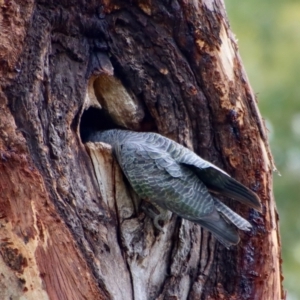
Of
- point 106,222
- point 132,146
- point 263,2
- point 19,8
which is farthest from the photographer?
point 263,2

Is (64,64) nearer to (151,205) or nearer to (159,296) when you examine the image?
(151,205)

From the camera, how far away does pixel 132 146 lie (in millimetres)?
2949

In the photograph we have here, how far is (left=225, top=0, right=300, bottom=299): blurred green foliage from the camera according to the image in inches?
258

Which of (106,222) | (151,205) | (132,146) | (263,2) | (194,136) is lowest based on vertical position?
(106,222)

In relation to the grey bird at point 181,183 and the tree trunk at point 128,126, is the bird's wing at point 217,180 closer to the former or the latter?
the grey bird at point 181,183

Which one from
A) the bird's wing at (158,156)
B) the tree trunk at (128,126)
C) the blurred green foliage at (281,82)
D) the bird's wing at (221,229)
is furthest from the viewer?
the blurred green foliage at (281,82)

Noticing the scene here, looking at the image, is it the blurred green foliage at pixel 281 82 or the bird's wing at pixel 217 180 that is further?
the blurred green foliage at pixel 281 82

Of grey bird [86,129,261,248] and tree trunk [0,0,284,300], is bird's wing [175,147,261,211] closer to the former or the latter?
grey bird [86,129,261,248]

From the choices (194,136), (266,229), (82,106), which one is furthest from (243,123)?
(82,106)

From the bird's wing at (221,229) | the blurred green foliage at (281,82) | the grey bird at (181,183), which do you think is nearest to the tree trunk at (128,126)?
the grey bird at (181,183)

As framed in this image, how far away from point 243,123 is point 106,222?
847 mm

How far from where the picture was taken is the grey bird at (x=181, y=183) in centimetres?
283

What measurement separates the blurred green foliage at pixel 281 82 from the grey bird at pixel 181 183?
3689 mm

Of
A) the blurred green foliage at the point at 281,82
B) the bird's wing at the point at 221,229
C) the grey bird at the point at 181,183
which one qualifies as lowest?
the bird's wing at the point at 221,229
